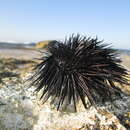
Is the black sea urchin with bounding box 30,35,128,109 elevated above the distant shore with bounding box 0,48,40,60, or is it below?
above

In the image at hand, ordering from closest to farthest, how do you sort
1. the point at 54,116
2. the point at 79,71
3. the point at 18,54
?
1. the point at 79,71
2. the point at 54,116
3. the point at 18,54

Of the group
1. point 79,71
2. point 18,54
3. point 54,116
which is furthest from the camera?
point 18,54

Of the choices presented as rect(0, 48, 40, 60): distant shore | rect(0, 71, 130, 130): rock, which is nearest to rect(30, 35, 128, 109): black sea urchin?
rect(0, 71, 130, 130): rock

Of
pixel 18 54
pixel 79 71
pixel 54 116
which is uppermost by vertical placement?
pixel 79 71

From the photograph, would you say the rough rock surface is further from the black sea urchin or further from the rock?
the black sea urchin

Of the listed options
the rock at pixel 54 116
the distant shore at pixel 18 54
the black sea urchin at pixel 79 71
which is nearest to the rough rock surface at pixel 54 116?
the rock at pixel 54 116

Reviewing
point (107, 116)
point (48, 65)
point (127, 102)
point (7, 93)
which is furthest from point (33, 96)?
point (127, 102)

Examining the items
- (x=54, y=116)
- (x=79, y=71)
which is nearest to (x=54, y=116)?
(x=54, y=116)

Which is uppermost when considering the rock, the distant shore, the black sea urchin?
the black sea urchin

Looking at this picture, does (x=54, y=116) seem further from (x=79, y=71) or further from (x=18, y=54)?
(x=18, y=54)

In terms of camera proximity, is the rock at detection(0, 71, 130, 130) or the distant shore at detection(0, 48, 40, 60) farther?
the distant shore at detection(0, 48, 40, 60)
